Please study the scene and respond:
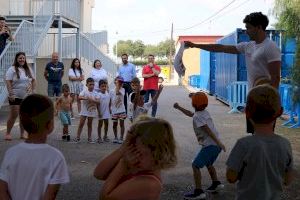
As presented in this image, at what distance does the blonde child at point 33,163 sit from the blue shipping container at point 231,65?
1390cm

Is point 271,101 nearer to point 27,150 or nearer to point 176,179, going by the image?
point 27,150

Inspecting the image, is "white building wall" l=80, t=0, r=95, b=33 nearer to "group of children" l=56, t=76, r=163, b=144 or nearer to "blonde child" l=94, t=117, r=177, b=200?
"group of children" l=56, t=76, r=163, b=144

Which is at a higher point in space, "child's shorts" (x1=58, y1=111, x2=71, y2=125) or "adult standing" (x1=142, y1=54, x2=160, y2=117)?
"adult standing" (x1=142, y1=54, x2=160, y2=117)

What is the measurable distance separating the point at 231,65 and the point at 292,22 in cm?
603

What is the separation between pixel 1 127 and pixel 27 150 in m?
9.82

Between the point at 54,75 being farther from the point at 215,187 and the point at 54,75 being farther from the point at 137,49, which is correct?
the point at 137,49

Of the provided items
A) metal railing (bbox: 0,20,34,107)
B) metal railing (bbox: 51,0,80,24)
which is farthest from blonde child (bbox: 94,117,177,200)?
metal railing (bbox: 51,0,80,24)

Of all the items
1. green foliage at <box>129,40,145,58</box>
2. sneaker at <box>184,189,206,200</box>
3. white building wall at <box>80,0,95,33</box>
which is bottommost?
sneaker at <box>184,189,206,200</box>

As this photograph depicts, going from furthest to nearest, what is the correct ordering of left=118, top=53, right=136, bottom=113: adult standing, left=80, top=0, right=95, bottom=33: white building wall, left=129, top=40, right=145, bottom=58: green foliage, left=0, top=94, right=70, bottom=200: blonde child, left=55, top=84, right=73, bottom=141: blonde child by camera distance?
1. left=129, top=40, right=145, bottom=58: green foliage
2. left=80, top=0, right=95, bottom=33: white building wall
3. left=118, top=53, right=136, bottom=113: adult standing
4. left=55, top=84, right=73, bottom=141: blonde child
5. left=0, top=94, right=70, bottom=200: blonde child

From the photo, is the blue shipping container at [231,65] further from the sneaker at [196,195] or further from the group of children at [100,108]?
the sneaker at [196,195]

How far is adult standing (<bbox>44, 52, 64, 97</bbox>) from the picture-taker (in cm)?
1445

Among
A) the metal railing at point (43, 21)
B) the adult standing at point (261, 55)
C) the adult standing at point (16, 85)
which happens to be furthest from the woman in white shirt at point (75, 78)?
the adult standing at point (261, 55)

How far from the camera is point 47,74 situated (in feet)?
47.5

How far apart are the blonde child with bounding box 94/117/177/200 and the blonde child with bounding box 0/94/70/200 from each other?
0.59 metres
